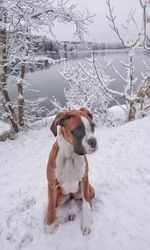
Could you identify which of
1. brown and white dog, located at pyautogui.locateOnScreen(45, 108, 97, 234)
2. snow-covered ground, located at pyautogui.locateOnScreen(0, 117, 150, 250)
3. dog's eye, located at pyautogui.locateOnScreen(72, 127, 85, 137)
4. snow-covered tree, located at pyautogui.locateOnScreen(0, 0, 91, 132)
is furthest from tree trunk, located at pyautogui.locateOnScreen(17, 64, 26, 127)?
dog's eye, located at pyautogui.locateOnScreen(72, 127, 85, 137)

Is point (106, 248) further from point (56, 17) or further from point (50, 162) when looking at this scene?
point (56, 17)

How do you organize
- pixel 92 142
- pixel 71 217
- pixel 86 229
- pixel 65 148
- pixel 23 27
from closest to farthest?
pixel 92 142, pixel 65 148, pixel 86 229, pixel 71 217, pixel 23 27

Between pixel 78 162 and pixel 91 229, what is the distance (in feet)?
2.94

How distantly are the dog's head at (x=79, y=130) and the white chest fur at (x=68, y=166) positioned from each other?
10.6 inches

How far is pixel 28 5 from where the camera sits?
9.88 meters

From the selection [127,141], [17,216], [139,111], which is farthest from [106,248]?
[139,111]

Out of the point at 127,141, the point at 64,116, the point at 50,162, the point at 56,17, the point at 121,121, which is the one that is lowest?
the point at 121,121

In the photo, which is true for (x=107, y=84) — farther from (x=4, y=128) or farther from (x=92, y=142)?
(x=92, y=142)

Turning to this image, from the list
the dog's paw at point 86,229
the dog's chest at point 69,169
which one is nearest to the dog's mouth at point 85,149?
the dog's chest at point 69,169

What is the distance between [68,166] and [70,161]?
6 centimetres

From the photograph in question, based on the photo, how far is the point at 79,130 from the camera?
257cm

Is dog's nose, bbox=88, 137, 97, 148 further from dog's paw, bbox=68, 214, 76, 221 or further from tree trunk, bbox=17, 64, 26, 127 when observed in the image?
tree trunk, bbox=17, 64, 26, 127

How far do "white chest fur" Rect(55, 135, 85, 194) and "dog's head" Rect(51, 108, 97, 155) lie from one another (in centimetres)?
27

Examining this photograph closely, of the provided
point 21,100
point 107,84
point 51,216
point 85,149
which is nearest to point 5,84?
point 21,100
